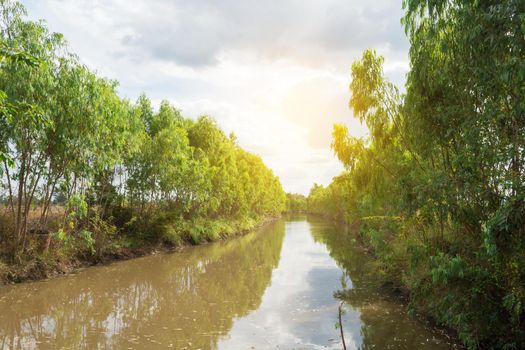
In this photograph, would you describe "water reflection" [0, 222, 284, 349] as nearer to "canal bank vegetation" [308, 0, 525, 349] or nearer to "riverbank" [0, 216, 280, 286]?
"riverbank" [0, 216, 280, 286]

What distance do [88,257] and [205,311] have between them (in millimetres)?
10338

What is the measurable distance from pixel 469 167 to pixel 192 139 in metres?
30.4

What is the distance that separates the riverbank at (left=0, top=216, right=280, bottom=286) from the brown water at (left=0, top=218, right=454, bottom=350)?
2.37 feet

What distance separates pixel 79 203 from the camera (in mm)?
15969

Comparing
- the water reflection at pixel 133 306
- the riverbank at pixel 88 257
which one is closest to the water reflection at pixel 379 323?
the water reflection at pixel 133 306

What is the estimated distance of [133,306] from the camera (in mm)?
13375

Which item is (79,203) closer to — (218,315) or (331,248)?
(218,315)

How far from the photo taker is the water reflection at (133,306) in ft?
32.5

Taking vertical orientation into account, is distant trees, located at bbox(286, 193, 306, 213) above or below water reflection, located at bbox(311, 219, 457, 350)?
above

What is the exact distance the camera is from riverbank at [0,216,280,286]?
51.1 ft

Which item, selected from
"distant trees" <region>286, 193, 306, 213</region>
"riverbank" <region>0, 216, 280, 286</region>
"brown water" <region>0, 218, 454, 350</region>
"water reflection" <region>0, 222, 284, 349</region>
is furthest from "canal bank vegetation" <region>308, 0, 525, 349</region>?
"distant trees" <region>286, 193, 306, 213</region>

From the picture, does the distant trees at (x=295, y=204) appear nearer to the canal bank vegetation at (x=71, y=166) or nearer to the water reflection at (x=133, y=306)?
the canal bank vegetation at (x=71, y=166)

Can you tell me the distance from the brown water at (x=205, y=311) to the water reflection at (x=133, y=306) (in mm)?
26

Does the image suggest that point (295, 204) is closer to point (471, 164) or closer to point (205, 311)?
point (205, 311)
